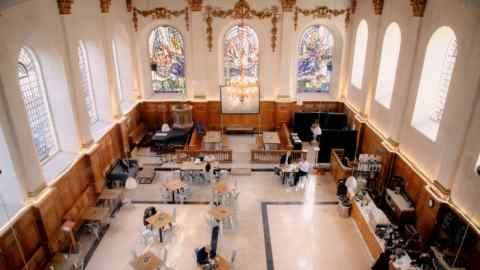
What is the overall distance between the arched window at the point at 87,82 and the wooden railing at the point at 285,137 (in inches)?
343

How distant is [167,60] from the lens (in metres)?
18.5

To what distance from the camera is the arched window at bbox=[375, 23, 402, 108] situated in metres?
12.9

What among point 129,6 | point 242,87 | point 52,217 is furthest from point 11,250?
point 129,6

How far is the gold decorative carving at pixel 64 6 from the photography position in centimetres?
1035

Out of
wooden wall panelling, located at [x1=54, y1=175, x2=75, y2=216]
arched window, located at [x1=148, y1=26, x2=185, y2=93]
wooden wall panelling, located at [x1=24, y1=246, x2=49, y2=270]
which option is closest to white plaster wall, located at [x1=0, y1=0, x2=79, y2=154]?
wooden wall panelling, located at [x1=54, y1=175, x2=75, y2=216]

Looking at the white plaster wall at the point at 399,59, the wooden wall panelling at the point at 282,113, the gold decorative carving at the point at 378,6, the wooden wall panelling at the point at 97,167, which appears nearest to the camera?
the white plaster wall at the point at 399,59

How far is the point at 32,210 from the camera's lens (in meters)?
8.98

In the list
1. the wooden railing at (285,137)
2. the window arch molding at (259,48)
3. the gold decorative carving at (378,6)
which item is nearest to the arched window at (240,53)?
the window arch molding at (259,48)

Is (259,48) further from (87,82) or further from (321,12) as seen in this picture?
(87,82)

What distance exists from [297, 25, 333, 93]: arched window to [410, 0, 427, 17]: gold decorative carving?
7.44 meters

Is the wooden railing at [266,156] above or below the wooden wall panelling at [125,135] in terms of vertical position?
below

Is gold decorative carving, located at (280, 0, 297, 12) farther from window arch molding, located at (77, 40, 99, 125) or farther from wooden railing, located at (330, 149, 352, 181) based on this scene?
window arch molding, located at (77, 40, 99, 125)

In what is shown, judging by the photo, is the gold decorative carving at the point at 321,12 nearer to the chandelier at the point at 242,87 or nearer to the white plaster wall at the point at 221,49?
the white plaster wall at the point at 221,49

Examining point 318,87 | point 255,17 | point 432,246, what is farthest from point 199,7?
point 432,246
